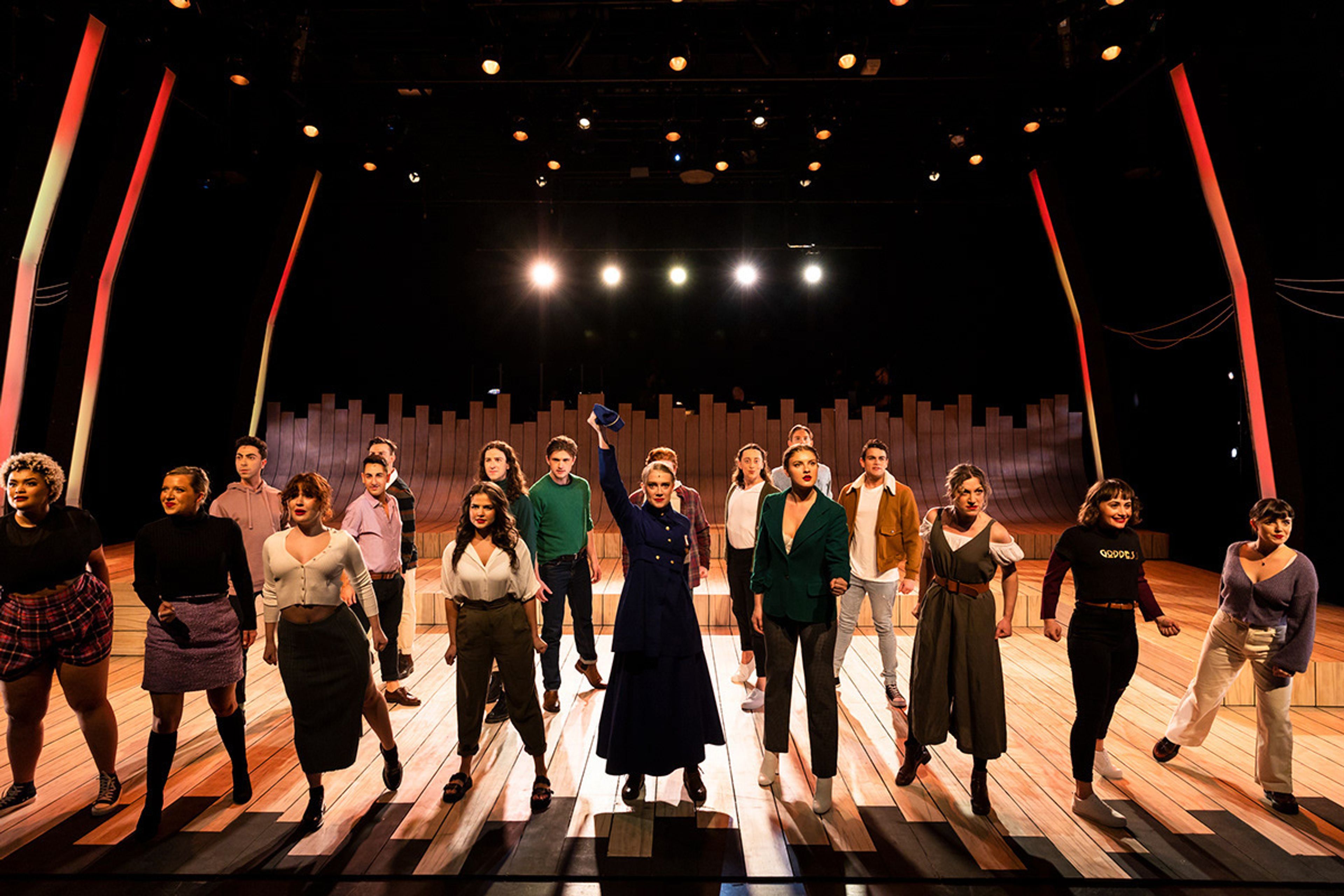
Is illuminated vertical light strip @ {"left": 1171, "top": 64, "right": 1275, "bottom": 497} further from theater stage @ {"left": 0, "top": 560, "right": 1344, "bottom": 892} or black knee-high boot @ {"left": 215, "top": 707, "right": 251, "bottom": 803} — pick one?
black knee-high boot @ {"left": 215, "top": 707, "right": 251, "bottom": 803}

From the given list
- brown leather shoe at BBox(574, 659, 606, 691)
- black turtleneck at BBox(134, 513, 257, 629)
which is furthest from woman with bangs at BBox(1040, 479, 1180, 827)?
black turtleneck at BBox(134, 513, 257, 629)

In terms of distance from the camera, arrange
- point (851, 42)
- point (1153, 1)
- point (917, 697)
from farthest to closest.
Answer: point (851, 42), point (1153, 1), point (917, 697)

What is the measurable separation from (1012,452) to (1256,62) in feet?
15.1

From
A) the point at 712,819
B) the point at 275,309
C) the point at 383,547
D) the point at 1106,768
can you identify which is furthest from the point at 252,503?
the point at 275,309

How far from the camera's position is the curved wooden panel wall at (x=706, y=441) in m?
8.76

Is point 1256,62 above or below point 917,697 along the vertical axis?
above

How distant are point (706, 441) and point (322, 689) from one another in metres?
6.68

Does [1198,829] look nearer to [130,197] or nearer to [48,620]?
[48,620]

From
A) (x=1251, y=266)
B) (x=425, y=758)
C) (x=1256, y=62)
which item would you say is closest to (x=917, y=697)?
(x=425, y=758)

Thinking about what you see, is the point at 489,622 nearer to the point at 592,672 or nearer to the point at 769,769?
the point at 769,769

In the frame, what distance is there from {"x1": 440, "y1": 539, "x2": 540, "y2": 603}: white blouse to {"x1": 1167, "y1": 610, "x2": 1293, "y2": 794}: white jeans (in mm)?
3215

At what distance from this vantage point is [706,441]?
9.00 meters

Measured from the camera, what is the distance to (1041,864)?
2.52 metres

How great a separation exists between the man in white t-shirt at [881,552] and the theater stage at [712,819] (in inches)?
15.9
